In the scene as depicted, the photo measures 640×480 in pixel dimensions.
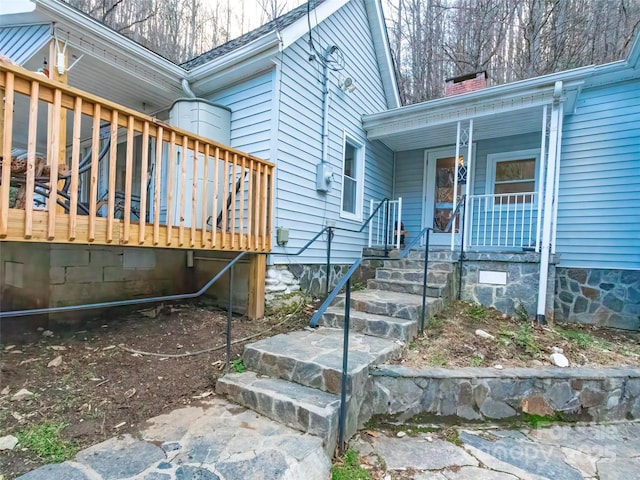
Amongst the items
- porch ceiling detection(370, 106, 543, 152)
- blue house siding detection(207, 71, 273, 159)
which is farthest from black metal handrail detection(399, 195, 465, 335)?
blue house siding detection(207, 71, 273, 159)

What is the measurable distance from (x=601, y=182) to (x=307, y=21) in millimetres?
5112

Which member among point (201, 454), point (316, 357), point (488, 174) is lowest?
point (201, 454)

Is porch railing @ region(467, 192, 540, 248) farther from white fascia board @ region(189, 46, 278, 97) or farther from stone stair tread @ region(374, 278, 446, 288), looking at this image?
white fascia board @ region(189, 46, 278, 97)

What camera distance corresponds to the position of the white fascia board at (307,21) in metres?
4.21

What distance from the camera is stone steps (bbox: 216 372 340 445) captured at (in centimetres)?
209

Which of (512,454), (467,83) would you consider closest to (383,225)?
(467,83)

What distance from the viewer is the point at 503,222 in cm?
600

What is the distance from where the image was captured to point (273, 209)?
4.39m

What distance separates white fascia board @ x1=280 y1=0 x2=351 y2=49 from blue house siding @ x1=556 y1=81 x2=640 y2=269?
14.0 feet

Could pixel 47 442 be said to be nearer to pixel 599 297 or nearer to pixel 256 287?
pixel 256 287

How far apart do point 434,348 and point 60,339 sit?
3.64 m

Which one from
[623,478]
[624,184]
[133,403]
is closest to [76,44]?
[133,403]

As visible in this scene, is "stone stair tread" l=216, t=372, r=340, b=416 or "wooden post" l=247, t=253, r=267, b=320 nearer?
"stone stair tread" l=216, t=372, r=340, b=416

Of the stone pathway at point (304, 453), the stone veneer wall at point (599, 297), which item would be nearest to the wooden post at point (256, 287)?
the stone pathway at point (304, 453)
